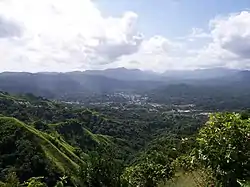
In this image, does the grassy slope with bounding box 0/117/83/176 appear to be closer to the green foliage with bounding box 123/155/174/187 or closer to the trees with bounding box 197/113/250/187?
the green foliage with bounding box 123/155/174/187

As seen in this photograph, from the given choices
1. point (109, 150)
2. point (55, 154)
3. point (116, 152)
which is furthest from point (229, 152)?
point (55, 154)

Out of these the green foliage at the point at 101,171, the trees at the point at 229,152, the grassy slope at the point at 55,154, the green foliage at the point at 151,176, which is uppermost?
the trees at the point at 229,152

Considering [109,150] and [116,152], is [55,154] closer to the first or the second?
[116,152]

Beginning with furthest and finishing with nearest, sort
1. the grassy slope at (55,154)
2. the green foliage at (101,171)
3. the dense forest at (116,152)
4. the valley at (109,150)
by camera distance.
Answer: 1. the grassy slope at (55,154)
2. the green foliage at (101,171)
3. the valley at (109,150)
4. the dense forest at (116,152)

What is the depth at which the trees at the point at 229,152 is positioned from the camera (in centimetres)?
621

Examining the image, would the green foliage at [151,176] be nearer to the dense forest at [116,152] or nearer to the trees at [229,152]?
the dense forest at [116,152]

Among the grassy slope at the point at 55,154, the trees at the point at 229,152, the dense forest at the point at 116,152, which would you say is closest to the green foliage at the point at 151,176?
the dense forest at the point at 116,152

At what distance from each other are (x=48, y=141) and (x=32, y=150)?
4528 mm

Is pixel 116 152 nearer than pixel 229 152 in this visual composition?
No

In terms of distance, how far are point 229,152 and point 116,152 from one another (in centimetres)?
377

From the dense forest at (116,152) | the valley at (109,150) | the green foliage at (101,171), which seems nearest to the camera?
the dense forest at (116,152)

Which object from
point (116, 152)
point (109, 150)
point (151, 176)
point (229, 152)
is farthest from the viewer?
point (151, 176)

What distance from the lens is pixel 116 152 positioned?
9.39m

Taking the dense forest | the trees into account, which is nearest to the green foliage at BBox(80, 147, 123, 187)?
the dense forest
